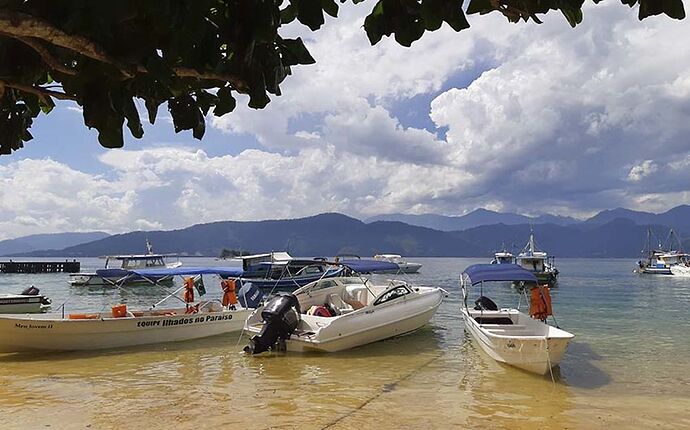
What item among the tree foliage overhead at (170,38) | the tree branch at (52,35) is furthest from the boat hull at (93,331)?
the tree branch at (52,35)

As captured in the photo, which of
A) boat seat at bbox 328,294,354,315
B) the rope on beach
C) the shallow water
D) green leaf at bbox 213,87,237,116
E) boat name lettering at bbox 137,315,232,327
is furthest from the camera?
boat seat at bbox 328,294,354,315

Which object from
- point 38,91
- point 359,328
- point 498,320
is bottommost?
point 498,320

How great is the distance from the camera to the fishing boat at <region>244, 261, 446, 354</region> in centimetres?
1431

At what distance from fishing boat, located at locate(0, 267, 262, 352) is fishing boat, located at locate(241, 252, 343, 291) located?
20.3 ft

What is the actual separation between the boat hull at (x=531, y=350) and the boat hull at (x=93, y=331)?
970 centimetres

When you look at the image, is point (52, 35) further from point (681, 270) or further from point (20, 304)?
point (681, 270)

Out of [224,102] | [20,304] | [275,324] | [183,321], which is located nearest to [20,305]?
[20,304]

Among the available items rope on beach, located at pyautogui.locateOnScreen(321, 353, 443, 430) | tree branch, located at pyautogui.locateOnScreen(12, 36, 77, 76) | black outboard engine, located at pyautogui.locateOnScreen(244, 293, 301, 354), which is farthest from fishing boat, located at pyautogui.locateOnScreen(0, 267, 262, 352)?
tree branch, located at pyautogui.locateOnScreen(12, 36, 77, 76)

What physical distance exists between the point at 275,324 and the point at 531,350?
6.64 metres

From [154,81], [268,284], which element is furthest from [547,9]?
[268,284]

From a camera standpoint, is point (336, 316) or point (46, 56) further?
point (336, 316)

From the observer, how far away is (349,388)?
440 inches

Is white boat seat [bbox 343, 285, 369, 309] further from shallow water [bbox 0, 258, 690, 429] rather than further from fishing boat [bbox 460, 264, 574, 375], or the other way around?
fishing boat [bbox 460, 264, 574, 375]

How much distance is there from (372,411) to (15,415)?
6.29 meters
